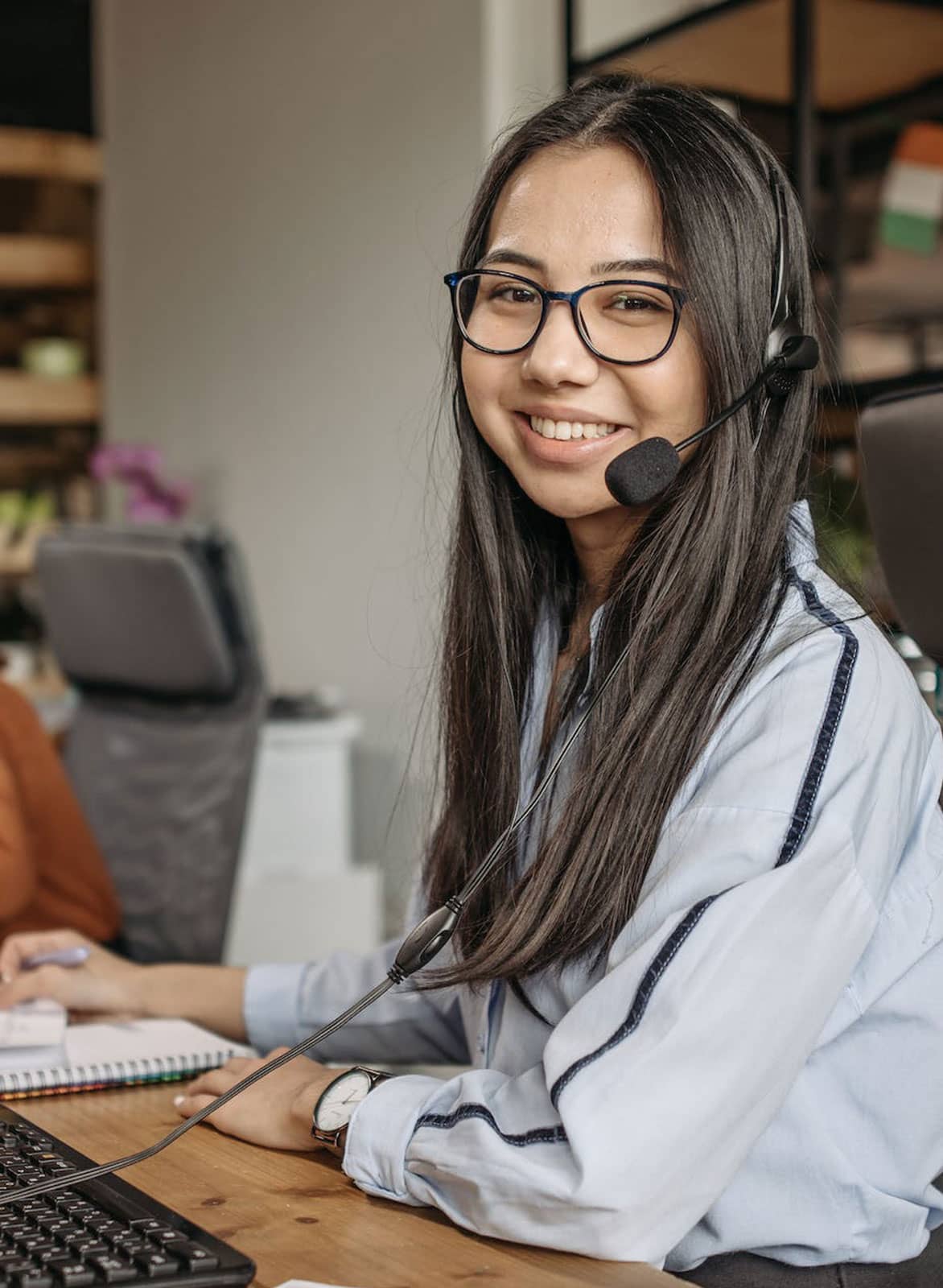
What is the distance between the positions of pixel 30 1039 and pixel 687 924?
556mm

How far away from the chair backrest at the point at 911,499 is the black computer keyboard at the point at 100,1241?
1.82ft

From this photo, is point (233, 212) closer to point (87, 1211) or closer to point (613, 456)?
point (613, 456)

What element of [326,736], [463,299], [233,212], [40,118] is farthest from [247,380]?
[463,299]

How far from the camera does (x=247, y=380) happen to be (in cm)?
367

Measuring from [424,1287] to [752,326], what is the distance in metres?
0.57

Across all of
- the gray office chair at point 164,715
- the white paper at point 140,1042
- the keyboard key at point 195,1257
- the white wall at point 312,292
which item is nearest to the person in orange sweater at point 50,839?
the gray office chair at point 164,715

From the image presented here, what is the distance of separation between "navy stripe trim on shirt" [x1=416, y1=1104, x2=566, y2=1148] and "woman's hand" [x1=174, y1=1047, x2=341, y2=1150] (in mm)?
102

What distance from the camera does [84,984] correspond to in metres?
1.27

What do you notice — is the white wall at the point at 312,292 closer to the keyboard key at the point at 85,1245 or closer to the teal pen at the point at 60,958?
the teal pen at the point at 60,958

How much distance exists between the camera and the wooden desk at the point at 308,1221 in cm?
75

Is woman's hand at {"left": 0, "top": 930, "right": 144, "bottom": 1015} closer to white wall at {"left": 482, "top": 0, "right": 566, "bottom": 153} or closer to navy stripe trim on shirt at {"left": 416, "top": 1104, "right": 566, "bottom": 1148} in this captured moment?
navy stripe trim on shirt at {"left": 416, "top": 1104, "right": 566, "bottom": 1148}

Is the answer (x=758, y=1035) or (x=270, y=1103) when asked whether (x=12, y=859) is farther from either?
(x=758, y=1035)

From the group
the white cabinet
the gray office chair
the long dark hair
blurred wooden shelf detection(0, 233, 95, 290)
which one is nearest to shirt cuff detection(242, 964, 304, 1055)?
the long dark hair

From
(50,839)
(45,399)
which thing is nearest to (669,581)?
(50,839)
